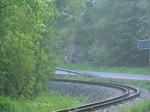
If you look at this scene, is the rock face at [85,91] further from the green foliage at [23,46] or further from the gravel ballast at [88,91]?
the green foliage at [23,46]

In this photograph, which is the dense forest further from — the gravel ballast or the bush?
the bush

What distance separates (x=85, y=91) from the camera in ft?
107

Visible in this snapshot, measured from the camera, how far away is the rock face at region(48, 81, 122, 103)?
1123 inches

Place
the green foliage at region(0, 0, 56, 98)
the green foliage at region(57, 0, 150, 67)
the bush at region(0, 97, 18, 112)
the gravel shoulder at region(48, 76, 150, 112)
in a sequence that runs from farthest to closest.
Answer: the green foliage at region(57, 0, 150, 67) → the gravel shoulder at region(48, 76, 150, 112) → the bush at region(0, 97, 18, 112) → the green foliage at region(0, 0, 56, 98)

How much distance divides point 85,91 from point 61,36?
19937mm

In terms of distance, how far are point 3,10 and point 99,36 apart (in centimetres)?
4067

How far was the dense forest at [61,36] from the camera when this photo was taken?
868 inches

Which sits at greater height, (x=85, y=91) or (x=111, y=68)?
(x=111, y=68)

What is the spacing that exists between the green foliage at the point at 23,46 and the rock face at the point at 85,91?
2919 mm

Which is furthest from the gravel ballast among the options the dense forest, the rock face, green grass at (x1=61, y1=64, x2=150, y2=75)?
green grass at (x1=61, y1=64, x2=150, y2=75)

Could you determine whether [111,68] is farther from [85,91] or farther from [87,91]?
[87,91]

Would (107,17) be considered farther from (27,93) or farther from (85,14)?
(27,93)

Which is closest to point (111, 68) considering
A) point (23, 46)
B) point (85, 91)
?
point (85, 91)

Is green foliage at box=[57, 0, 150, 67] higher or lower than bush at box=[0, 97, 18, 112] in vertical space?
higher
